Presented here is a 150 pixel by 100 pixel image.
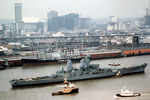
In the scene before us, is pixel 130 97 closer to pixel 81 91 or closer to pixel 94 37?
pixel 81 91

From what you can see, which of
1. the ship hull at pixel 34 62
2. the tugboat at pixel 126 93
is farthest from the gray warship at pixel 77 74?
the ship hull at pixel 34 62

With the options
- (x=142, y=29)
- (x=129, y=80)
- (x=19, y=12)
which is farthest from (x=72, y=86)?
(x=19, y=12)

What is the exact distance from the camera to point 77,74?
13.5 m

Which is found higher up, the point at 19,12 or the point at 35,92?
the point at 19,12

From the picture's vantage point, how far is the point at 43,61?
1786 centimetres

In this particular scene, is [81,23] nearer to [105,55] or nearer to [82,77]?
[105,55]

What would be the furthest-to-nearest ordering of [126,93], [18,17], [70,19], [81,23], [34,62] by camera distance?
[70,19]
[81,23]
[18,17]
[34,62]
[126,93]

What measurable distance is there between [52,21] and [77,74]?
140 feet

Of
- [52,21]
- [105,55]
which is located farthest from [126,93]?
[52,21]

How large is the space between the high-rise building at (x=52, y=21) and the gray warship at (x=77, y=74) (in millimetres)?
40294

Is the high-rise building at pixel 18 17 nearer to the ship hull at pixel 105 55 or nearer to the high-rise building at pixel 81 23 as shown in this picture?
the high-rise building at pixel 81 23

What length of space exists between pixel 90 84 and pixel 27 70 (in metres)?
3.81

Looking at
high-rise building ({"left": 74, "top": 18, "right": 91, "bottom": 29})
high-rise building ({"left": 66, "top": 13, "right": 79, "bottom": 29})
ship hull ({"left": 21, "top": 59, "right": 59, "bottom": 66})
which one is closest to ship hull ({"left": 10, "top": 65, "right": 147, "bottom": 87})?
ship hull ({"left": 21, "top": 59, "right": 59, "bottom": 66})

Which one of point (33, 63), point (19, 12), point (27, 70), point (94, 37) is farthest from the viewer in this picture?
point (19, 12)
